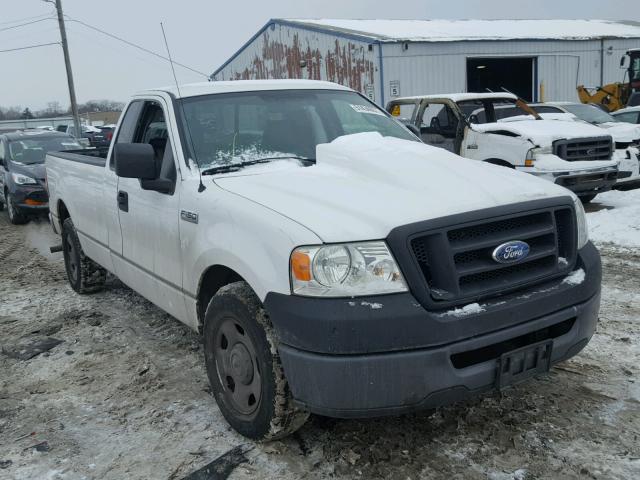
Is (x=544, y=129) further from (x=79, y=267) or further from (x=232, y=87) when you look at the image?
(x=79, y=267)

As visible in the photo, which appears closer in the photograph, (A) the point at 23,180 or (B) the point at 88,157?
(B) the point at 88,157

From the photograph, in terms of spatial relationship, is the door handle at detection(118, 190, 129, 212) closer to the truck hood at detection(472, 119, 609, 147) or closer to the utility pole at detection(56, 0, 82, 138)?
the truck hood at detection(472, 119, 609, 147)

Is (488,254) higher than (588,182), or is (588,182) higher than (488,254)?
(488,254)

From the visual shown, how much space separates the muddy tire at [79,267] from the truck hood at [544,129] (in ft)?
21.2

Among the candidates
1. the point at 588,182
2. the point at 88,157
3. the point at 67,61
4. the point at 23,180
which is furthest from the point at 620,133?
the point at 67,61

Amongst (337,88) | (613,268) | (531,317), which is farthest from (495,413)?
A: (613,268)

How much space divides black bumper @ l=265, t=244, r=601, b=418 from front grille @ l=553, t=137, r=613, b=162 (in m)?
7.21

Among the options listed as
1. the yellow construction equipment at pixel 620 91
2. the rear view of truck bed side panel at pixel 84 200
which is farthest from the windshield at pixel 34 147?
the yellow construction equipment at pixel 620 91

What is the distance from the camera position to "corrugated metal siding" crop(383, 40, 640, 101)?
72.8 ft

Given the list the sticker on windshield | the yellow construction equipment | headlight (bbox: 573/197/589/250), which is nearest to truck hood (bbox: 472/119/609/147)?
the sticker on windshield

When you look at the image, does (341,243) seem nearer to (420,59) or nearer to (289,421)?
(289,421)

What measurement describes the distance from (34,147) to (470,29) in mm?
20715

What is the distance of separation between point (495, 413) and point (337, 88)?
102 inches

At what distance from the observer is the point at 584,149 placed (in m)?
9.39
